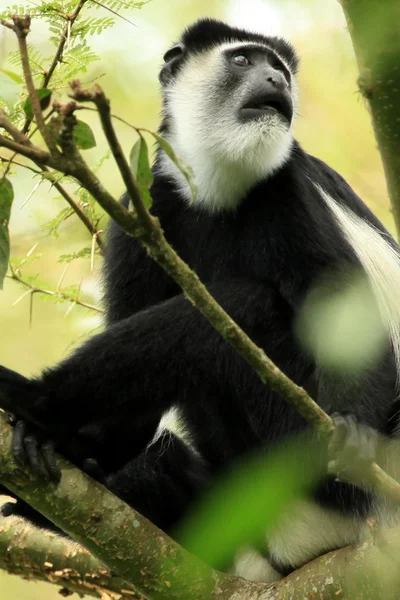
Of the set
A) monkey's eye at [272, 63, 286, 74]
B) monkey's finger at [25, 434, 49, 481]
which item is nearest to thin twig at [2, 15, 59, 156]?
monkey's finger at [25, 434, 49, 481]

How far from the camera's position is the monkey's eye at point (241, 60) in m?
2.66

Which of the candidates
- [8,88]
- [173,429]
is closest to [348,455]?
[8,88]

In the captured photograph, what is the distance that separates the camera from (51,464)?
1778 millimetres

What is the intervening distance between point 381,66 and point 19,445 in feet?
4.12

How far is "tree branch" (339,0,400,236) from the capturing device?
2.49 ft

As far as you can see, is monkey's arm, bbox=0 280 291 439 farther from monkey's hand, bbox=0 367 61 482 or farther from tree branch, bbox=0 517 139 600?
tree branch, bbox=0 517 139 600

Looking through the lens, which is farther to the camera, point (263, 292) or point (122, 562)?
point (263, 292)

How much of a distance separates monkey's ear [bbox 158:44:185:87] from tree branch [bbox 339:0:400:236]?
73.6 inches

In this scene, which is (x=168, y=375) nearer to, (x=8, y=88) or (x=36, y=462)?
(x=36, y=462)

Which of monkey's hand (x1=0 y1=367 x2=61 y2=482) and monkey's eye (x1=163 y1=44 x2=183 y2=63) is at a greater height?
monkey's eye (x1=163 y1=44 x2=183 y2=63)

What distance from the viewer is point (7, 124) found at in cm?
105

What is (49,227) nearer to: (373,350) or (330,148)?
(373,350)

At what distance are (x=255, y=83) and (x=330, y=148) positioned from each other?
2.22m

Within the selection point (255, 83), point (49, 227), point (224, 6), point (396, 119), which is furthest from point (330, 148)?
point (396, 119)
